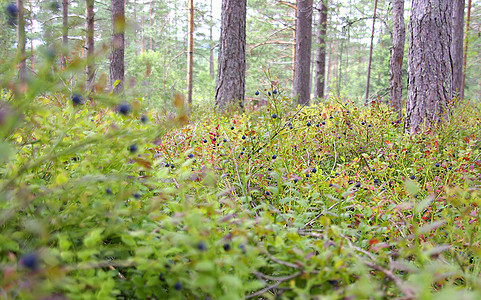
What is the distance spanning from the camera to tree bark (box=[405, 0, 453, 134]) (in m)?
4.08

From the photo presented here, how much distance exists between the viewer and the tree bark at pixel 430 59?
161 inches

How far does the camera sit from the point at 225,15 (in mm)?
6148

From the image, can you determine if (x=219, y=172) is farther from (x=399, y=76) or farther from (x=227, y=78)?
(x=399, y=76)

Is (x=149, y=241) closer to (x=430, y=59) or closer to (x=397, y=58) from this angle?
(x=430, y=59)

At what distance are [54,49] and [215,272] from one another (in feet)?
2.65

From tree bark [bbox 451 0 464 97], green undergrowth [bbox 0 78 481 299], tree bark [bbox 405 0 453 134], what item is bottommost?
green undergrowth [bbox 0 78 481 299]

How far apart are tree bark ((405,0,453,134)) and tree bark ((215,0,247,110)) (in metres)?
2.92

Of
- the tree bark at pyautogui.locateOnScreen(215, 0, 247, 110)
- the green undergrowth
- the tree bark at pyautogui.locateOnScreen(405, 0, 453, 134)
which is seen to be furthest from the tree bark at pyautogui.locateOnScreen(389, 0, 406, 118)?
the green undergrowth

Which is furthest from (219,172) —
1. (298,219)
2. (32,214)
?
(32,214)

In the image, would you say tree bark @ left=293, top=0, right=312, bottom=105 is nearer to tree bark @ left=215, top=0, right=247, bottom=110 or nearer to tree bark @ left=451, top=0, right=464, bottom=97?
tree bark @ left=215, top=0, right=247, bottom=110

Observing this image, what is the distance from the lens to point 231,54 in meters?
6.23

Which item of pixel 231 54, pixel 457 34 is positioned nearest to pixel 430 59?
pixel 231 54

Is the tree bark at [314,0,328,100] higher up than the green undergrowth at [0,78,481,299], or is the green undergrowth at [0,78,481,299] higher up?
the tree bark at [314,0,328,100]

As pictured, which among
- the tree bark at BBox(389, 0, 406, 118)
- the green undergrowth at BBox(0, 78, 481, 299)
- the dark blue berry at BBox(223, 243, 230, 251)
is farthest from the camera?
the tree bark at BBox(389, 0, 406, 118)
